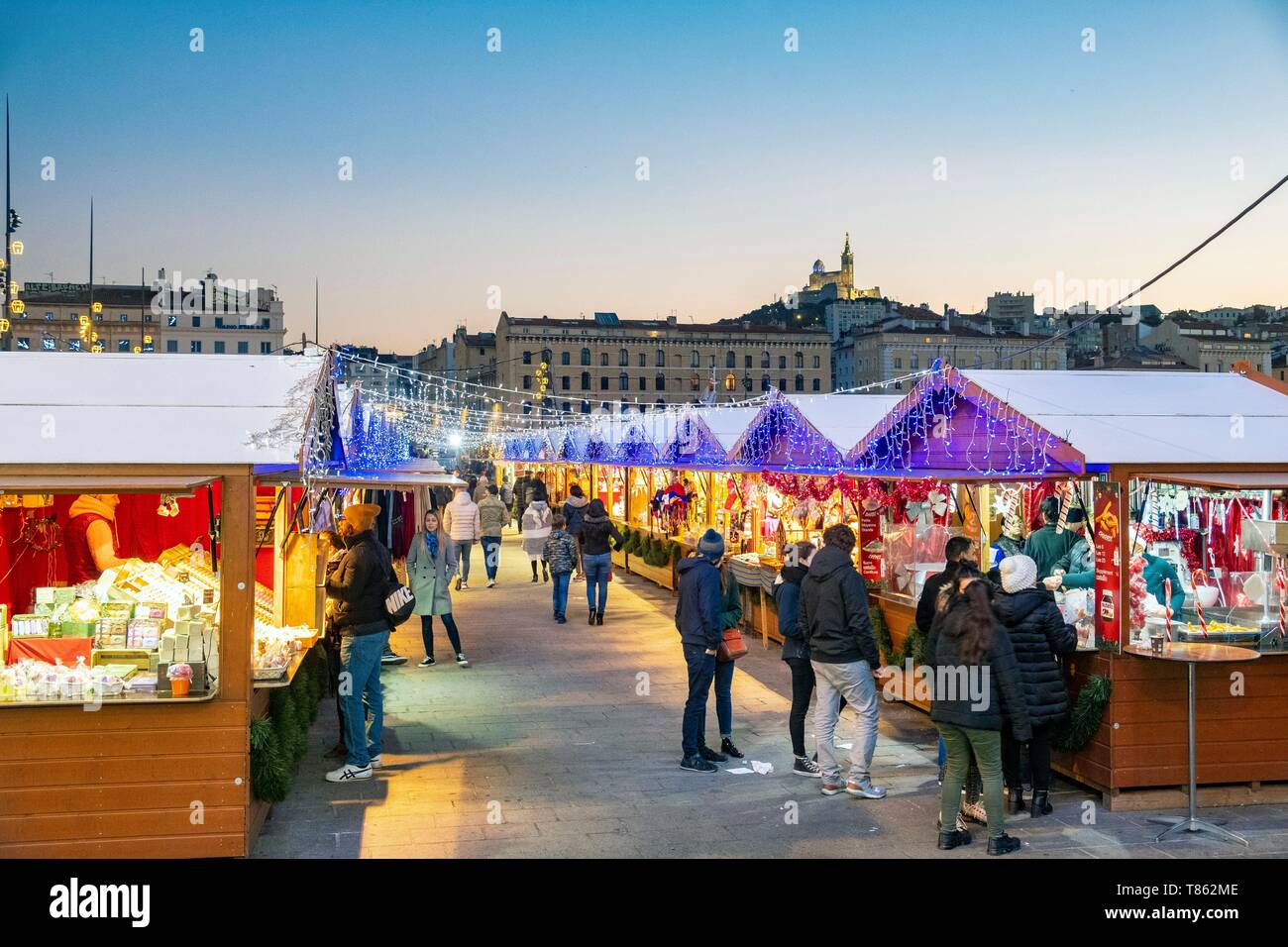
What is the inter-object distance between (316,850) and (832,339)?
11106 cm

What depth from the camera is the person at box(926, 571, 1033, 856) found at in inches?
238

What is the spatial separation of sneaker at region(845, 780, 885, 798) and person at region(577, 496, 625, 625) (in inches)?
312

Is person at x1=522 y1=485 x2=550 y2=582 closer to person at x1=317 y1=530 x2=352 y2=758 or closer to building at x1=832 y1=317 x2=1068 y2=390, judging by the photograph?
person at x1=317 y1=530 x2=352 y2=758

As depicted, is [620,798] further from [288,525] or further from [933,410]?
[933,410]

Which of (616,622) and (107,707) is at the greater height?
(107,707)

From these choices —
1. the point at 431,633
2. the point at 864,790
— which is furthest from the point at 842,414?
the point at 864,790

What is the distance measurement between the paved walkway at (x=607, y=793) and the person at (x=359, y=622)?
0.25 meters

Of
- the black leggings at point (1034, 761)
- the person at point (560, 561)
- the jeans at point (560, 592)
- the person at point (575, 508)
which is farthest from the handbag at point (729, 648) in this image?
the person at point (575, 508)

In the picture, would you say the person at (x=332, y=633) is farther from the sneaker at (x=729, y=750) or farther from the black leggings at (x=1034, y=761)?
the black leggings at (x=1034, y=761)

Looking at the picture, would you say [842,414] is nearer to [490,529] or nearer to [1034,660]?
[1034,660]

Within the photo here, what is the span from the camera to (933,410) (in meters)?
10.5

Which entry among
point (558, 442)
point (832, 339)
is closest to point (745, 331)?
point (832, 339)

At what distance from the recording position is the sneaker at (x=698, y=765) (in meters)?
8.05

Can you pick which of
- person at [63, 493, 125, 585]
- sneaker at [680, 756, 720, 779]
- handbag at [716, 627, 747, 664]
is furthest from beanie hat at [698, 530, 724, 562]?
person at [63, 493, 125, 585]
